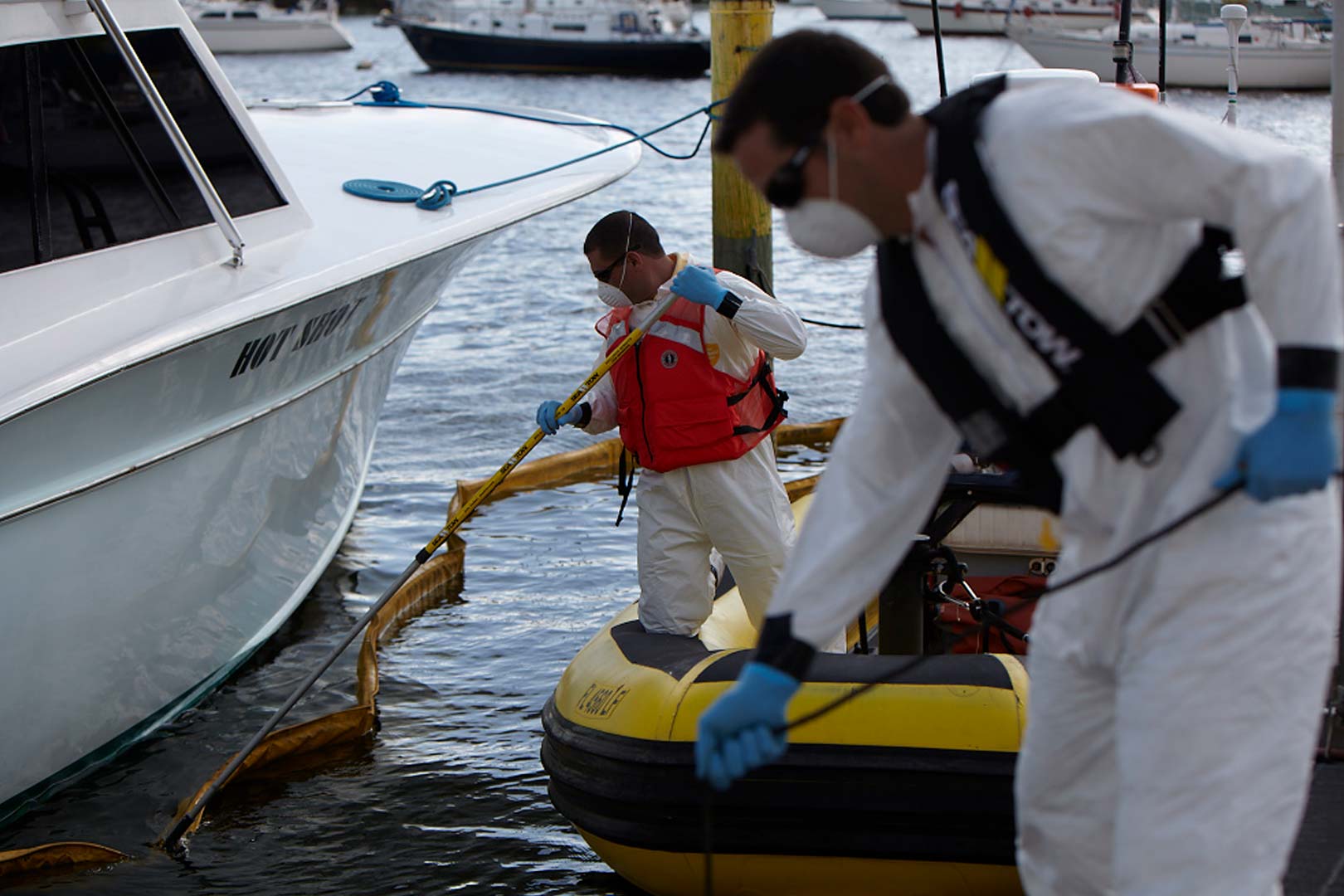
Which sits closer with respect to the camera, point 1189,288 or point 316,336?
point 1189,288

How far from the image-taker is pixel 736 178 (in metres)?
8.05

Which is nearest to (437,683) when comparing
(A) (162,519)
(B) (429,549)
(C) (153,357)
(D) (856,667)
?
(B) (429,549)

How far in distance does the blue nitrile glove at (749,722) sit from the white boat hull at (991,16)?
25912mm

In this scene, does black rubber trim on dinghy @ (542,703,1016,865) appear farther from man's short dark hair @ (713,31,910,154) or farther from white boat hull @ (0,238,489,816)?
man's short dark hair @ (713,31,910,154)

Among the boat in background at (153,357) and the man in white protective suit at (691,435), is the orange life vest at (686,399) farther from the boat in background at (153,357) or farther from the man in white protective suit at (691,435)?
the boat in background at (153,357)

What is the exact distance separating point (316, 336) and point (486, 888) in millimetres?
2047

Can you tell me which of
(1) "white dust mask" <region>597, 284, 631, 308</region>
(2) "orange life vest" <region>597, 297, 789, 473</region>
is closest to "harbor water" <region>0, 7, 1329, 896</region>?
(2) "orange life vest" <region>597, 297, 789, 473</region>

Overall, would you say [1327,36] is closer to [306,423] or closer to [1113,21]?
[1113,21]

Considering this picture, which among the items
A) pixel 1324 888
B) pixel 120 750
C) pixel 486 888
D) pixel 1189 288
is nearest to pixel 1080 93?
pixel 1189 288

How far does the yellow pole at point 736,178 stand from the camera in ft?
25.5

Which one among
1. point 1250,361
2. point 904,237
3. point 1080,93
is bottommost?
point 1250,361

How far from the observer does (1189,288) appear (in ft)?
6.56

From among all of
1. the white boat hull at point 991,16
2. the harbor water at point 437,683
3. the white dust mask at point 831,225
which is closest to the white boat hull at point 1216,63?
the white boat hull at point 991,16

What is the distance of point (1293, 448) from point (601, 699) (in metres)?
2.44
